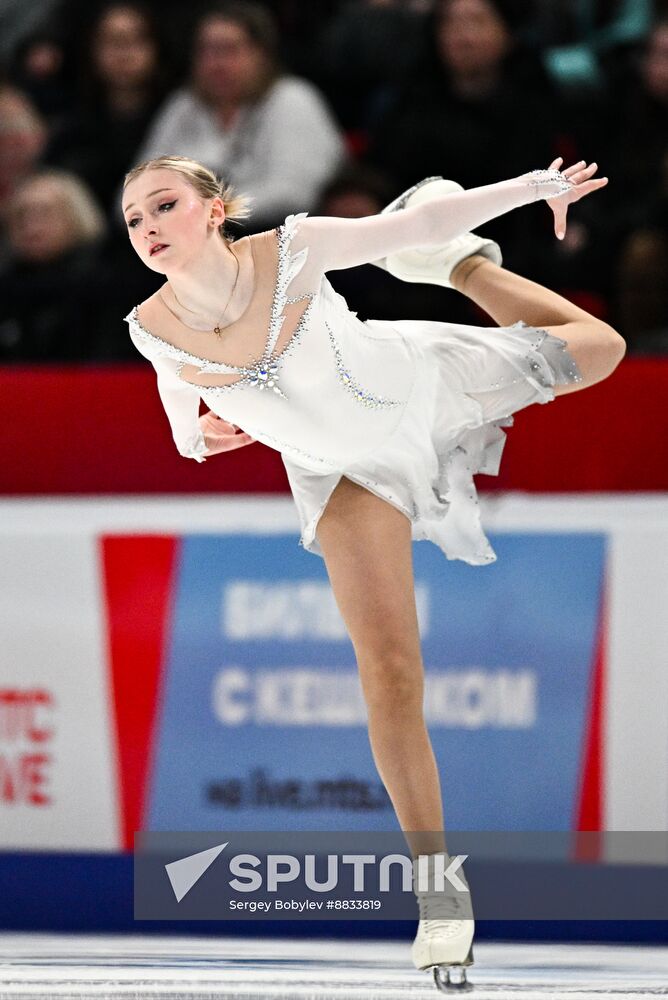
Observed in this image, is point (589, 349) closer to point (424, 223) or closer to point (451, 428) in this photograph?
point (451, 428)

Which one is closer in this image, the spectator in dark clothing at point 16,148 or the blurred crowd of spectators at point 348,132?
the blurred crowd of spectators at point 348,132

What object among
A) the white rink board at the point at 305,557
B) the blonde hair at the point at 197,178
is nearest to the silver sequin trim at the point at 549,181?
the blonde hair at the point at 197,178

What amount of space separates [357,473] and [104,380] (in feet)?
5.36

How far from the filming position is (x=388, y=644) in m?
2.84

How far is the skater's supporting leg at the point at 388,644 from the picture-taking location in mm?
2834

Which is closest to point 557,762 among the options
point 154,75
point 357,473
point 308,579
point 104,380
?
point 308,579

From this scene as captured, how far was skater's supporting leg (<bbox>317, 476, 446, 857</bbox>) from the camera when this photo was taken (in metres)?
2.83

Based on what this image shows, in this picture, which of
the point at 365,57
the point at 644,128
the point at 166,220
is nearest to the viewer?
the point at 166,220

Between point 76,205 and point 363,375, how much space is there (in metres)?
2.67

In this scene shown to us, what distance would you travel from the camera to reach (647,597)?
3965 millimetres

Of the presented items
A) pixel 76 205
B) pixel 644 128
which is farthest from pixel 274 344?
pixel 644 128

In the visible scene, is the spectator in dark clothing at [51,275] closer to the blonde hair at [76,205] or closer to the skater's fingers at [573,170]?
the blonde hair at [76,205]

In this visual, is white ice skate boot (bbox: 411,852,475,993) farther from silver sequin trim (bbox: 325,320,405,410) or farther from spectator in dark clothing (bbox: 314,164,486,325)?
spectator in dark clothing (bbox: 314,164,486,325)

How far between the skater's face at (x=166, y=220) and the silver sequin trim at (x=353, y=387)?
302 mm
